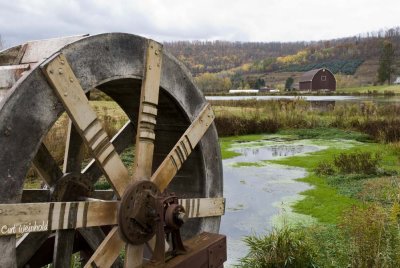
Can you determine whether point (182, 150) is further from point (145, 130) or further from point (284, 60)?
point (284, 60)

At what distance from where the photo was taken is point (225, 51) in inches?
5861

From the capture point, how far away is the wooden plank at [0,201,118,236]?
84.9 inches

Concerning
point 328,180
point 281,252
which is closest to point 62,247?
point 281,252

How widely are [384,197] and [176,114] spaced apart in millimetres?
5368

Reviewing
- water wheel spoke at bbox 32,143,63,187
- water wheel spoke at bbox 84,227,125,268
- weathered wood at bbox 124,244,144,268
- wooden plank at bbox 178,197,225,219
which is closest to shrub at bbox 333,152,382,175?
wooden plank at bbox 178,197,225,219

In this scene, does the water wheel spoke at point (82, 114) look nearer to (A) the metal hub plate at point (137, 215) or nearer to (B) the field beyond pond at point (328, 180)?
(A) the metal hub plate at point (137, 215)

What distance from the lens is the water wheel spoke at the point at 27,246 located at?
3.40m

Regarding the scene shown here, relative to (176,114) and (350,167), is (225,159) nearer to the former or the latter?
(350,167)

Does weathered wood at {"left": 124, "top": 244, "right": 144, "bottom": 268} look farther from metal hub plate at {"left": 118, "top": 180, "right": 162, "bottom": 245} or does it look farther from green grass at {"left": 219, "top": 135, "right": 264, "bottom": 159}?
green grass at {"left": 219, "top": 135, "right": 264, "bottom": 159}

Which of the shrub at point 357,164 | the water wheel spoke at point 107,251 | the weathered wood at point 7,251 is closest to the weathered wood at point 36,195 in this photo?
the water wheel spoke at point 107,251

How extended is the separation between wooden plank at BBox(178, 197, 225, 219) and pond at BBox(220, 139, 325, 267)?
1.72 m

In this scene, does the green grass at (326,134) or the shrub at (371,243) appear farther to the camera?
the green grass at (326,134)

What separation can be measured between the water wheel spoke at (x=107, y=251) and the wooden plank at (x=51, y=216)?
10cm

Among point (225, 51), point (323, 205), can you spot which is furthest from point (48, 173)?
point (225, 51)
